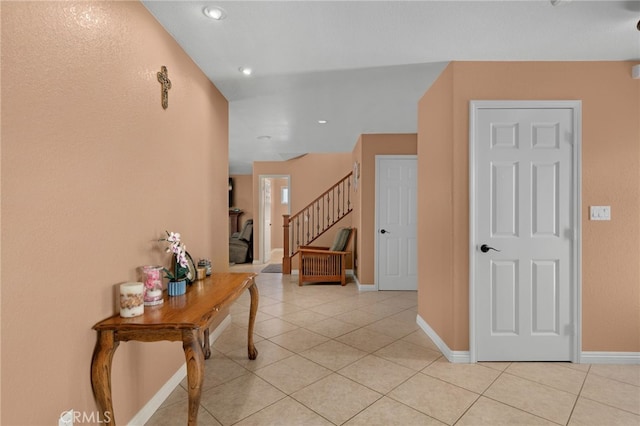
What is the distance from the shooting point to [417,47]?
2.42 metres

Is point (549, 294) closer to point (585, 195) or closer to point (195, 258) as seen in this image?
point (585, 195)

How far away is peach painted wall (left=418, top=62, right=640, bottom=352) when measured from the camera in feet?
8.55

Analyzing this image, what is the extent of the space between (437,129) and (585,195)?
1322 millimetres

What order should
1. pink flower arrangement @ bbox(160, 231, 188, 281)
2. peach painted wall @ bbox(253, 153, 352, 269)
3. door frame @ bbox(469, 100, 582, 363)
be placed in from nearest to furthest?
1. pink flower arrangement @ bbox(160, 231, 188, 281)
2. door frame @ bbox(469, 100, 582, 363)
3. peach painted wall @ bbox(253, 153, 352, 269)

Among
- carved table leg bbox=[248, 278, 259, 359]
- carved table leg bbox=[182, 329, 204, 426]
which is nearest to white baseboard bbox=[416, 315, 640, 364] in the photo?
carved table leg bbox=[248, 278, 259, 359]

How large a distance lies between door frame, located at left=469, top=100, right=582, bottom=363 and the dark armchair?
6.13 m

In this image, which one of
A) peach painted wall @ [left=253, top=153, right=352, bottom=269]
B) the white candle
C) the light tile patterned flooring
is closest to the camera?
the white candle

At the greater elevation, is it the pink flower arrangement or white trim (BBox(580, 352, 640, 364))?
the pink flower arrangement

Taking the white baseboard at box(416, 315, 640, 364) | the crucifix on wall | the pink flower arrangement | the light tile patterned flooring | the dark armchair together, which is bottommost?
the light tile patterned flooring

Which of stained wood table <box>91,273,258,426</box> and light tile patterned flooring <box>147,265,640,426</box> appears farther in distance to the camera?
light tile patterned flooring <box>147,265,640,426</box>

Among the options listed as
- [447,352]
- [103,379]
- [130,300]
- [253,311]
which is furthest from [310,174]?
[103,379]

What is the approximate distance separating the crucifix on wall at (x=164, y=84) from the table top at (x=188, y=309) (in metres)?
1.29

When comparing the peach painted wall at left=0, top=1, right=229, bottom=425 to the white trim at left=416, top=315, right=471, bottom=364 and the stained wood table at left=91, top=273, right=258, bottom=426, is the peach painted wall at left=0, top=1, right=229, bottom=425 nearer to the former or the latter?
the stained wood table at left=91, top=273, right=258, bottom=426

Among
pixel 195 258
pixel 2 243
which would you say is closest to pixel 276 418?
pixel 195 258
